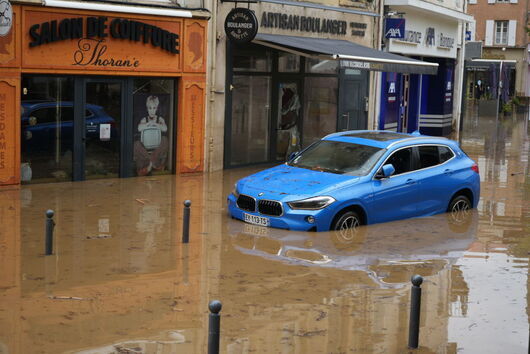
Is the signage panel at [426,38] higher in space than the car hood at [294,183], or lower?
higher

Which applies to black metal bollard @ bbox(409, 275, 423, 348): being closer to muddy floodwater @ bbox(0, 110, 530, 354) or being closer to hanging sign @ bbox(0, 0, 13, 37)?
muddy floodwater @ bbox(0, 110, 530, 354)

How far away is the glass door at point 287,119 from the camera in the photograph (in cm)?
2298

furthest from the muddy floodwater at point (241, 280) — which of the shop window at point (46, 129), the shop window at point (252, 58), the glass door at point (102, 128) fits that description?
the shop window at point (252, 58)

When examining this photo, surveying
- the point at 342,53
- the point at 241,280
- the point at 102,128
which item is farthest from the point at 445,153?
the point at 102,128

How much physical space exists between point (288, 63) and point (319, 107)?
218cm

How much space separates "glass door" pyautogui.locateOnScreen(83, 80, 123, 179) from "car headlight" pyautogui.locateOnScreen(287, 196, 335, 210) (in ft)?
21.2

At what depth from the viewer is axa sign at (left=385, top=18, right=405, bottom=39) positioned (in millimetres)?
26969

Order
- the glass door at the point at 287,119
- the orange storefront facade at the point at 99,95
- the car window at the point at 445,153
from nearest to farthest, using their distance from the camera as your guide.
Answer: the car window at the point at 445,153
the orange storefront facade at the point at 99,95
the glass door at the point at 287,119

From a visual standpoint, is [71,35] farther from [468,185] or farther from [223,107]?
[468,185]

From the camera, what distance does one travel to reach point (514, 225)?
1533 centimetres

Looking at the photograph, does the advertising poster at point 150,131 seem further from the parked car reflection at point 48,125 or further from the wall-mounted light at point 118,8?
the wall-mounted light at point 118,8

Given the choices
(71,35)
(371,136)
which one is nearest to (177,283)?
(371,136)

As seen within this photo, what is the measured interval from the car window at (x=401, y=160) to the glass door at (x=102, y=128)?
22.3 ft

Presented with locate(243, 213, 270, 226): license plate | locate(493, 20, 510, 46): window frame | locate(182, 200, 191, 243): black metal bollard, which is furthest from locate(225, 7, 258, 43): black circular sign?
locate(493, 20, 510, 46): window frame
